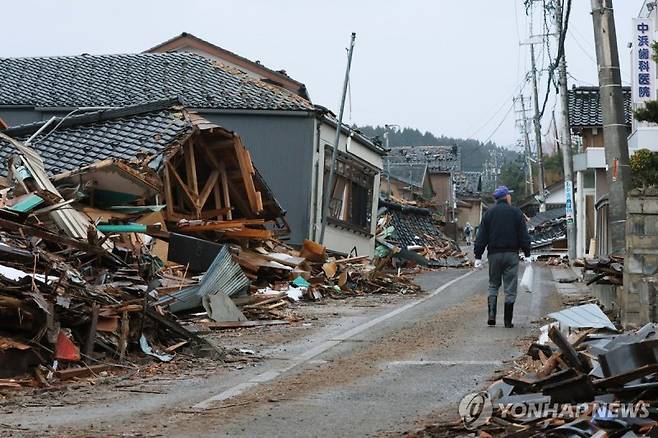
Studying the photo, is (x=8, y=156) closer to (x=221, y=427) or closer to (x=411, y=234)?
(x=221, y=427)

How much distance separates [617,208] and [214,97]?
15626 millimetres

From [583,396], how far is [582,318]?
3.42 metres

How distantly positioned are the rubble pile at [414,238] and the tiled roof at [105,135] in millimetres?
19645

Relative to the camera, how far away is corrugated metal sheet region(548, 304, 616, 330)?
938cm

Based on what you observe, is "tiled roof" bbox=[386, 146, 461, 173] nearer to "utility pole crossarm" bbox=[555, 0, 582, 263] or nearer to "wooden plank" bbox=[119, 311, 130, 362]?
"utility pole crossarm" bbox=[555, 0, 582, 263]

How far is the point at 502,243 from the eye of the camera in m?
13.0

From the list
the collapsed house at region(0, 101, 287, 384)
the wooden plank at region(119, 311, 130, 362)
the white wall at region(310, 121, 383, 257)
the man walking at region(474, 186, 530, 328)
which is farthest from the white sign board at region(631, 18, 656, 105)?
the wooden plank at region(119, 311, 130, 362)

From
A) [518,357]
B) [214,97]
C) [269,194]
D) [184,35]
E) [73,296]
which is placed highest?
[184,35]

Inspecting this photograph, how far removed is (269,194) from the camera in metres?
21.5

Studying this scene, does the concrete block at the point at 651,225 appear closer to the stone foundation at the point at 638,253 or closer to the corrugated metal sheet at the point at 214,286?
the stone foundation at the point at 638,253

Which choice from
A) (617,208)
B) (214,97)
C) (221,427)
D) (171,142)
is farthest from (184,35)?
(221,427)

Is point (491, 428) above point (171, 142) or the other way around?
the other way around

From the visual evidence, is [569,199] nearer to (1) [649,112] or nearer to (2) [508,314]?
(1) [649,112]

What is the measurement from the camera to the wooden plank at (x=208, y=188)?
19.3 metres
